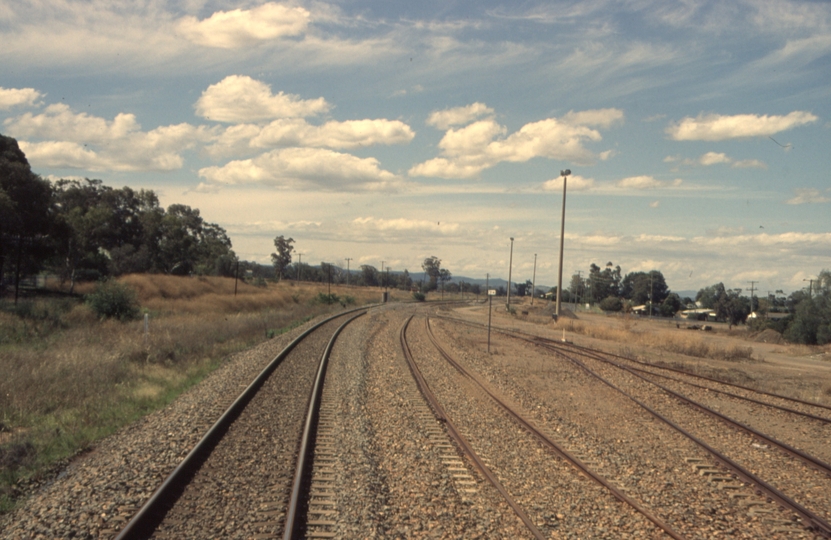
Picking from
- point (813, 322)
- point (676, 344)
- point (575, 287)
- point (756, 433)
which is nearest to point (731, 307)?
point (575, 287)

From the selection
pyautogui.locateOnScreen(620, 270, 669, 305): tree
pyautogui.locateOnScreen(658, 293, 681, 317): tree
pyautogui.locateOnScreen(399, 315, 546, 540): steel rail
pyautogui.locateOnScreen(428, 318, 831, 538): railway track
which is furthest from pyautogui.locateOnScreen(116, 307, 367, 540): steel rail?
pyautogui.locateOnScreen(620, 270, 669, 305): tree

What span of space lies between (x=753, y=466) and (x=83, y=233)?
6852 centimetres

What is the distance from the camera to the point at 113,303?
32.4 meters

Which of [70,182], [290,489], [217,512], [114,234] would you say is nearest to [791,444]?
[290,489]

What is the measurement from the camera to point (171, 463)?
A: 8688mm

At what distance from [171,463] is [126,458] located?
0.81 m

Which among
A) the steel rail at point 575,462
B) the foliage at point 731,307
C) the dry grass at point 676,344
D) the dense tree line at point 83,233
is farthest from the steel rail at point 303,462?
the foliage at point 731,307

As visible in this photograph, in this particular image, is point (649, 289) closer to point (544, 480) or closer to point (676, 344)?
point (676, 344)

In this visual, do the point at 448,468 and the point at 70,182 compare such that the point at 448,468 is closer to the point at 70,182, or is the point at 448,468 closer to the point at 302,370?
the point at 302,370

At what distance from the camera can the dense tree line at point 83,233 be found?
3988cm

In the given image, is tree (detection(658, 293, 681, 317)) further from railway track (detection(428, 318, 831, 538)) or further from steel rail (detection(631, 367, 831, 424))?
railway track (detection(428, 318, 831, 538))

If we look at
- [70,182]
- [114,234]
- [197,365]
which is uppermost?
[70,182]

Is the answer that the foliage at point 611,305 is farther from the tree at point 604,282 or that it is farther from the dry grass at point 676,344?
the dry grass at point 676,344

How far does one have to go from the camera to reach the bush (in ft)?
105
